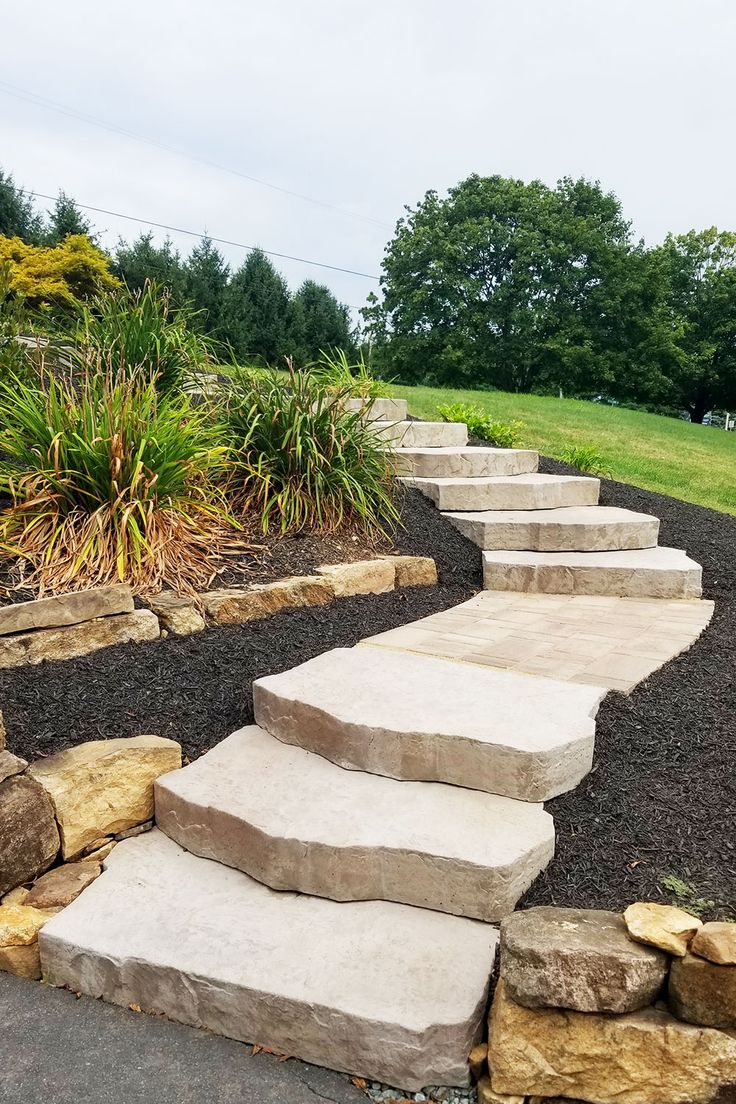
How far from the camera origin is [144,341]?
480cm

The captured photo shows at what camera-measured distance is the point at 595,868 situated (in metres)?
1.88

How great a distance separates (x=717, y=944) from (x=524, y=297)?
2406 cm

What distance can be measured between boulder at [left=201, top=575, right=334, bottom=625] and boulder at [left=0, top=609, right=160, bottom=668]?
0.32 metres

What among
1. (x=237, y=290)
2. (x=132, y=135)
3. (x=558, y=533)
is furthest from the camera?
(x=237, y=290)

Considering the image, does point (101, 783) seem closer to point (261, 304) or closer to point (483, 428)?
point (483, 428)

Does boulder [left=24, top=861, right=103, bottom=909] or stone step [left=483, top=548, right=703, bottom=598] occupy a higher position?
stone step [left=483, top=548, right=703, bottom=598]

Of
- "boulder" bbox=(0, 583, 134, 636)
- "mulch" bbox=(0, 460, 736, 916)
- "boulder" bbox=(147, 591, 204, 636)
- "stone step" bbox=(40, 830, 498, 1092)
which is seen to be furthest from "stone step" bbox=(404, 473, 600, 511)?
"stone step" bbox=(40, 830, 498, 1092)

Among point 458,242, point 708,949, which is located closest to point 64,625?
point 708,949

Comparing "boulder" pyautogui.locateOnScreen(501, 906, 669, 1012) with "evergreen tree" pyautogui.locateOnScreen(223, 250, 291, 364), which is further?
"evergreen tree" pyautogui.locateOnScreen(223, 250, 291, 364)

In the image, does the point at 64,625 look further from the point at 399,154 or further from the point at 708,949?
the point at 399,154

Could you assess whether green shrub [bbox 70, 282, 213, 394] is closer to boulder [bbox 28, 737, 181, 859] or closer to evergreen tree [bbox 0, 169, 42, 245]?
boulder [bbox 28, 737, 181, 859]

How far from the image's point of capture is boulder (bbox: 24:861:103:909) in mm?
2020

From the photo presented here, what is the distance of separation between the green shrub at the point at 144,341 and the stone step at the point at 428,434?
165 cm

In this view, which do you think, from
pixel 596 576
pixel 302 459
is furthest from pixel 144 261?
pixel 596 576
